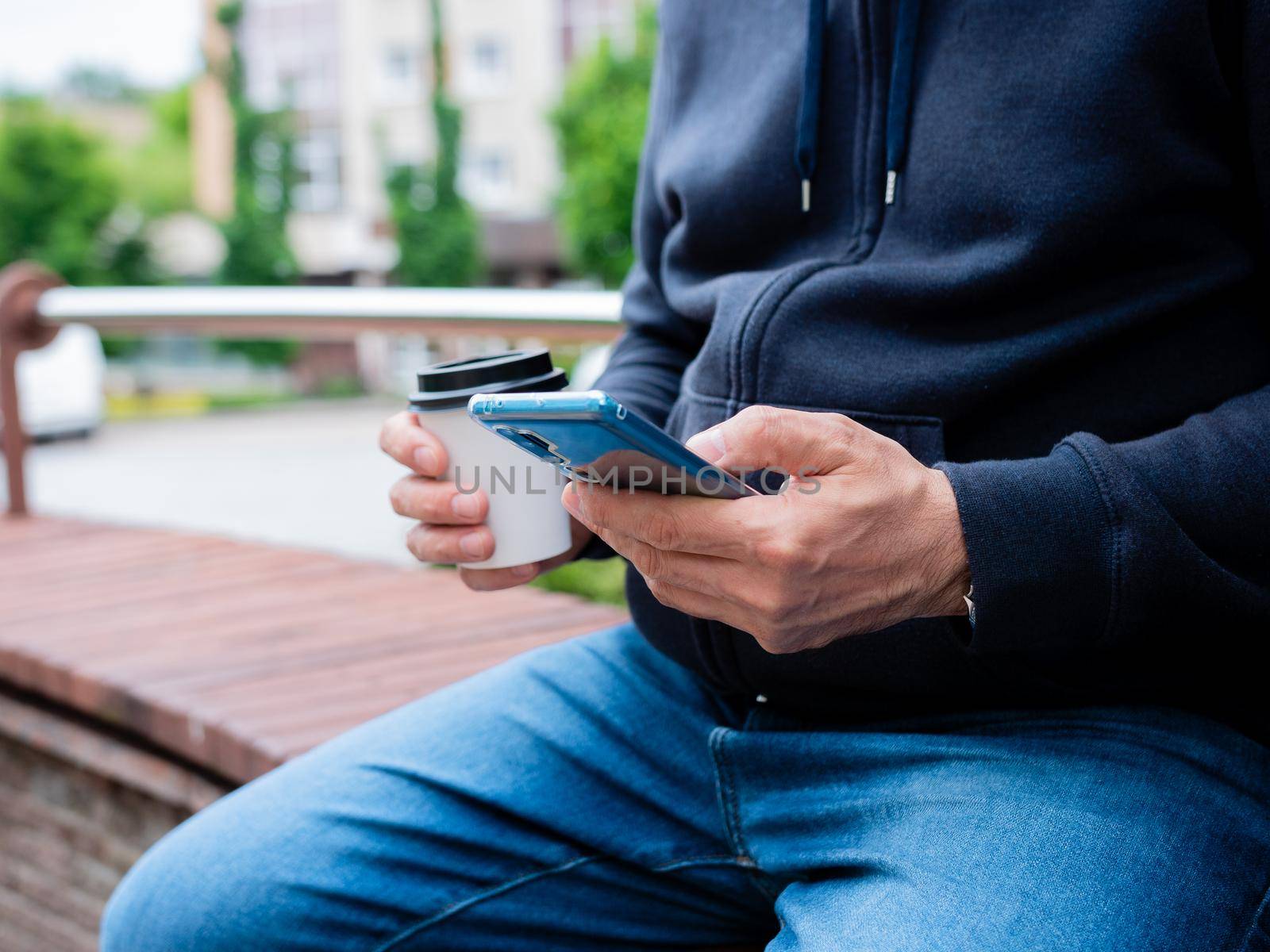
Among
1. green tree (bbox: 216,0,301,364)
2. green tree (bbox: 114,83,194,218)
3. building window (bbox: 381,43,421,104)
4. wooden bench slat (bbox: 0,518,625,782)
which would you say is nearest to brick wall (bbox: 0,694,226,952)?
wooden bench slat (bbox: 0,518,625,782)

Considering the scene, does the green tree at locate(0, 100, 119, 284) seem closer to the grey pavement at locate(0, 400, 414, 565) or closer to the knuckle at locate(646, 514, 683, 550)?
the grey pavement at locate(0, 400, 414, 565)

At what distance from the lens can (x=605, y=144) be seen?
76.5 feet

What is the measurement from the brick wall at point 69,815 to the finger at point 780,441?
132 centimetres

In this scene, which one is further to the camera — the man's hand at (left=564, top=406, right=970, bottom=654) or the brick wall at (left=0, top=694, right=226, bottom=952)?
the brick wall at (left=0, top=694, right=226, bottom=952)

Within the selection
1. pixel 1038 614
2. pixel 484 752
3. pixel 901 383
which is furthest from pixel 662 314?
pixel 1038 614

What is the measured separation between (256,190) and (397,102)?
5.09m

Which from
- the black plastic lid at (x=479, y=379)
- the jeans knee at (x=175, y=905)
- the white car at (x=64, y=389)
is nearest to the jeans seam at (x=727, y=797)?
the black plastic lid at (x=479, y=379)

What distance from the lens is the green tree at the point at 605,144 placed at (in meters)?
23.1

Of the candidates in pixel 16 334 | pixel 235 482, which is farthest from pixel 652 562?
pixel 235 482

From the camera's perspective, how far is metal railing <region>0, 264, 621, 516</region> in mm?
2096

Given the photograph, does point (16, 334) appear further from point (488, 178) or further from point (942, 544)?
point (488, 178)

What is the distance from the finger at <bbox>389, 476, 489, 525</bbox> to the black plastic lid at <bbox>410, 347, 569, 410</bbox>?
0.27 feet

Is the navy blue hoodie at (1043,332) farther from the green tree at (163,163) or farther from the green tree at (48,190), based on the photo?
the green tree at (163,163)

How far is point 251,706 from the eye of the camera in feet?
5.98
